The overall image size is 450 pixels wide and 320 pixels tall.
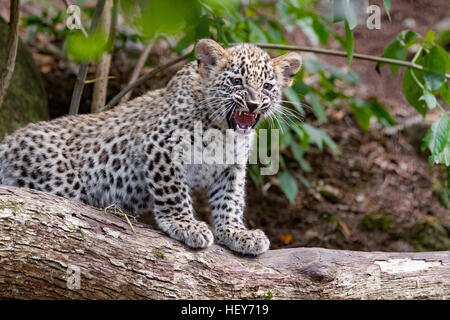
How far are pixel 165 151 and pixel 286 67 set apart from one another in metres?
1.44

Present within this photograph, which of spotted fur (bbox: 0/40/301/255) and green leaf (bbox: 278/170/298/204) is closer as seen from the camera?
spotted fur (bbox: 0/40/301/255)

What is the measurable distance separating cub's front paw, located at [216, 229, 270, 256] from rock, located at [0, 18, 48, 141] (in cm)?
312

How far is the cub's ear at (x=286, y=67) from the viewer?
544 cm

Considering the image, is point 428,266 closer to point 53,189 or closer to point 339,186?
point 53,189

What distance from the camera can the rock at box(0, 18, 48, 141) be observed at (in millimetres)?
6820

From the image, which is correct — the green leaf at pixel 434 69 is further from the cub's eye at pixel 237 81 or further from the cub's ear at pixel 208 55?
the cub's ear at pixel 208 55

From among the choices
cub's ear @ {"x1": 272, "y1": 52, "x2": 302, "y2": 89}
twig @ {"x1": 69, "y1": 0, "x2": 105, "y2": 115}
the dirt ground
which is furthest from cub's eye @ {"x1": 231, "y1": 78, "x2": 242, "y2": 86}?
the dirt ground

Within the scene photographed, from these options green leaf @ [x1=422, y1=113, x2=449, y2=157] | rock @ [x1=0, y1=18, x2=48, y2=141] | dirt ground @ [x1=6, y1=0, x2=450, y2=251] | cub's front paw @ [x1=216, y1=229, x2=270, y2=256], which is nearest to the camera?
cub's front paw @ [x1=216, y1=229, x2=270, y2=256]

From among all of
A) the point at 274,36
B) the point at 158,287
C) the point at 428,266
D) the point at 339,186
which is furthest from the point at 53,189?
the point at 339,186

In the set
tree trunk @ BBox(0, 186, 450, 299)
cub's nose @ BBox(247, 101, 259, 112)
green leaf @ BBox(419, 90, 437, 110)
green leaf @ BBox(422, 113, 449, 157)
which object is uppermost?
green leaf @ BBox(419, 90, 437, 110)

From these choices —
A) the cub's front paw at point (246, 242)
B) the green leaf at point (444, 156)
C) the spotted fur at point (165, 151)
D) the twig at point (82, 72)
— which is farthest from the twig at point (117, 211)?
the green leaf at point (444, 156)

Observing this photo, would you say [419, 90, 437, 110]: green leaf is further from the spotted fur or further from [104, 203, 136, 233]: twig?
[104, 203, 136, 233]: twig

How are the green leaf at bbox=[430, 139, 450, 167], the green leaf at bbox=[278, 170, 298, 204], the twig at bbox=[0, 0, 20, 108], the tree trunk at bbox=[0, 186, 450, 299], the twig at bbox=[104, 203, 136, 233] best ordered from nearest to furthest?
the tree trunk at bbox=[0, 186, 450, 299] → the twig at bbox=[104, 203, 136, 233] → the twig at bbox=[0, 0, 20, 108] → the green leaf at bbox=[430, 139, 450, 167] → the green leaf at bbox=[278, 170, 298, 204]

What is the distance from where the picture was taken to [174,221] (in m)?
4.95
